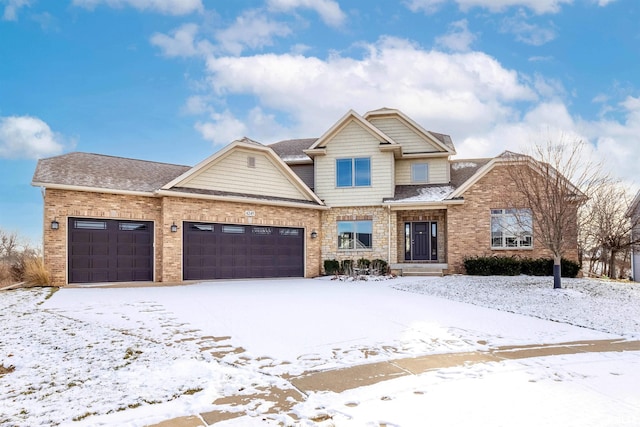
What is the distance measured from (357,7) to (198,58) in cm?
745

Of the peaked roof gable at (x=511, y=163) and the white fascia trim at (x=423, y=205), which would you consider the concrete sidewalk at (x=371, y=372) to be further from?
the white fascia trim at (x=423, y=205)

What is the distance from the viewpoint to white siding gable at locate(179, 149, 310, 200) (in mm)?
15867

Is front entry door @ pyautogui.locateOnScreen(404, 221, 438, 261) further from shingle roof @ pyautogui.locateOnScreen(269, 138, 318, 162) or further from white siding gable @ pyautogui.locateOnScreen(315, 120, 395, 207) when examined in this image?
shingle roof @ pyautogui.locateOnScreen(269, 138, 318, 162)

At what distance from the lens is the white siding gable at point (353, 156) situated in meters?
18.6

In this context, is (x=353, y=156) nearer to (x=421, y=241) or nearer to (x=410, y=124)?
(x=410, y=124)

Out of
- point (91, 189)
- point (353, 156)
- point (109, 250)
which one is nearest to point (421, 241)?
point (353, 156)

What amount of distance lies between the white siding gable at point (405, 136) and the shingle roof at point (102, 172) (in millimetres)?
10056

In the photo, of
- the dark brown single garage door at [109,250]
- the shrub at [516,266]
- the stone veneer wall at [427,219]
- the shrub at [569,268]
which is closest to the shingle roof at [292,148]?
the stone veneer wall at [427,219]

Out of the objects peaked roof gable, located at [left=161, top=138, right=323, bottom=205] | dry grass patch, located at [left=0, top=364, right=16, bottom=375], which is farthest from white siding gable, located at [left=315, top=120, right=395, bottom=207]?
dry grass patch, located at [left=0, top=364, right=16, bottom=375]

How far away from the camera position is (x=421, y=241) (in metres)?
18.8

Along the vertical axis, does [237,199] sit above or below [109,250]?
above

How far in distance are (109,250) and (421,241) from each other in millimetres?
12985

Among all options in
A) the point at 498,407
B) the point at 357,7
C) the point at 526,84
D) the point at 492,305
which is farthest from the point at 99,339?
the point at 526,84

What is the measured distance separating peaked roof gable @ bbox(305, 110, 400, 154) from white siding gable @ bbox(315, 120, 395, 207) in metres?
0.11
